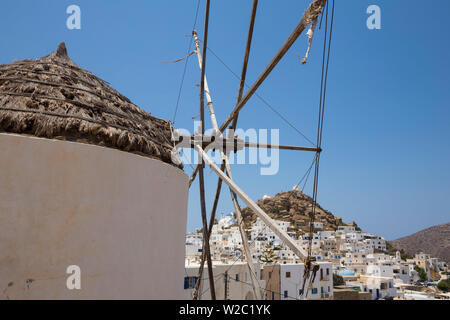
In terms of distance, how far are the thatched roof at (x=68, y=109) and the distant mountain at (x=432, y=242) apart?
75716 millimetres

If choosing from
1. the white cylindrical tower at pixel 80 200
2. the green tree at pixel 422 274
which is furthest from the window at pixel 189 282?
the green tree at pixel 422 274

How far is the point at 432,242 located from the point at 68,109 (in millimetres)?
84270

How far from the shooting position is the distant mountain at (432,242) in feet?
220

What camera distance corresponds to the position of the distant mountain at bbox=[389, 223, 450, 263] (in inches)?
2640

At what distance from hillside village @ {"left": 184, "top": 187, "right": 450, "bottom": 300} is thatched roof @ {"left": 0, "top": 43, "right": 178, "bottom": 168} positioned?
225 centimetres

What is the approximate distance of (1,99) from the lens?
10.1ft

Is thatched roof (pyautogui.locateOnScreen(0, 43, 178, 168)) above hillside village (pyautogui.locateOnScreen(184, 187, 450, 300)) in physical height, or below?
above

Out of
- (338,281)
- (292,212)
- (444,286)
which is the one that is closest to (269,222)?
(338,281)

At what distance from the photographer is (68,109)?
3.24 meters

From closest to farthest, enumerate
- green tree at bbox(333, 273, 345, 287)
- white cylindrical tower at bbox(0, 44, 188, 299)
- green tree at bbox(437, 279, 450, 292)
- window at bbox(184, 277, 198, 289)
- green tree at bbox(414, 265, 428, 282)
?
white cylindrical tower at bbox(0, 44, 188, 299), window at bbox(184, 277, 198, 289), green tree at bbox(333, 273, 345, 287), green tree at bbox(437, 279, 450, 292), green tree at bbox(414, 265, 428, 282)

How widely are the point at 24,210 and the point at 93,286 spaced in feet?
2.56

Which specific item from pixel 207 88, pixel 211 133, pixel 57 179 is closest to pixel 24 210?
pixel 57 179

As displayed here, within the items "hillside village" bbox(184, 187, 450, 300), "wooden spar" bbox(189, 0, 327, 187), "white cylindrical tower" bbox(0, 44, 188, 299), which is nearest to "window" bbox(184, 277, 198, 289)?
"hillside village" bbox(184, 187, 450, 300)

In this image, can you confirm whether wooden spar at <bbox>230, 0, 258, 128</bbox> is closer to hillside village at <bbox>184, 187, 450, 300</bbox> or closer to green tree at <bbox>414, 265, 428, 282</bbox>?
hillside village at <bbox>184, 187, 450, 300</bbox>
